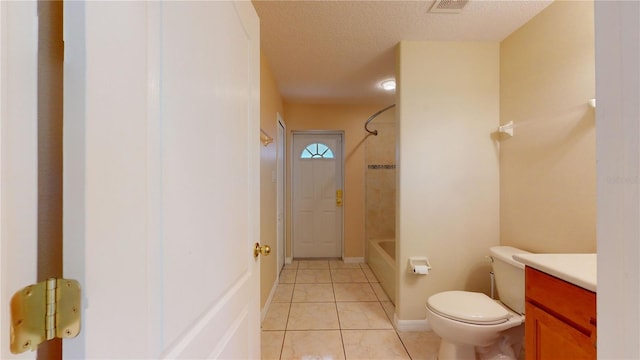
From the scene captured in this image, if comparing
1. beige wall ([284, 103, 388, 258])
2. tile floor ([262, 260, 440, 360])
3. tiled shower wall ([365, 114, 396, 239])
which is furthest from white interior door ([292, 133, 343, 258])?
tile floor ([262, 260, 440, 360])

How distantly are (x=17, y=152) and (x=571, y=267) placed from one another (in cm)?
162

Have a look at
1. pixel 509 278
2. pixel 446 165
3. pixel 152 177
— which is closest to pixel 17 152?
pixel 152 177

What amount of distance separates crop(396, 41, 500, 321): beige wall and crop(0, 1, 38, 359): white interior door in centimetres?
202

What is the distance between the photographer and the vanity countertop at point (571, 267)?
3.07 ft

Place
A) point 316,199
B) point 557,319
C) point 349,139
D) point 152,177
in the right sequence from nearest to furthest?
point 152,177
point 557,319
point 349,139
point 316,199

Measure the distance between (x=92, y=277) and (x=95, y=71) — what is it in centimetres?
30

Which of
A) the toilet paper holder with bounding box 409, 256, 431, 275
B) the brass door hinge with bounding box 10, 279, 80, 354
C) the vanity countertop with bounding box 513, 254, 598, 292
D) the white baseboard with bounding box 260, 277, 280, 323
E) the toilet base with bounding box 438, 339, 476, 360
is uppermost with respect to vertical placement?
the brass door hinge with bounding box 10, 279, 80, 354

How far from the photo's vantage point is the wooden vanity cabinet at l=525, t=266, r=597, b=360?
0.92 meters

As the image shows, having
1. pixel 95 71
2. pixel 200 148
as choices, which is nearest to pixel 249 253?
pixel 200 148

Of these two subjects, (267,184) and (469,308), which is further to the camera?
(267,184)

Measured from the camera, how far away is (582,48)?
4.76ft

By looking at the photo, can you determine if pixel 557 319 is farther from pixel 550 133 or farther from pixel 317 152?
pixel 317 152

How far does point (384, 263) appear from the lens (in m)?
2.92

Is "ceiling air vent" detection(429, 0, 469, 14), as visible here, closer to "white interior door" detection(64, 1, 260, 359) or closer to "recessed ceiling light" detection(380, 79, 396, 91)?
"recessed ceiling light" detection(380, 79, 396, 91)
